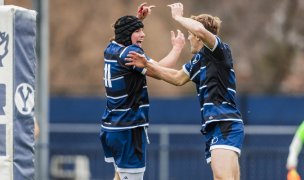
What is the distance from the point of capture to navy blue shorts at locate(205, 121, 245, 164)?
14.5 ft

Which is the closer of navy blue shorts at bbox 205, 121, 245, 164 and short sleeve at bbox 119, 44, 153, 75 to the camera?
navy blue shorts at bbox 205, 121, 245, 164

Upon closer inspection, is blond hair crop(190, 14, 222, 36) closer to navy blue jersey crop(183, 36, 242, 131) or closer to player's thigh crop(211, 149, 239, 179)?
navy blue jersey crop(183, 36, 242, 131)

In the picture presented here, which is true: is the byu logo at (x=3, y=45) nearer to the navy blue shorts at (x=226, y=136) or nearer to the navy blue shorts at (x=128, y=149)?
the navy blue shorts at (x=128, y=149)

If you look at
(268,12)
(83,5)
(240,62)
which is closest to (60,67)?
(83,5)

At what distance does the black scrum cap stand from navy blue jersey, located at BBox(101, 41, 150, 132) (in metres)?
0.12

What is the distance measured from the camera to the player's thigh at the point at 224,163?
4.32m

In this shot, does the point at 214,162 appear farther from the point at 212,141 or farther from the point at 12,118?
the point at 12,118

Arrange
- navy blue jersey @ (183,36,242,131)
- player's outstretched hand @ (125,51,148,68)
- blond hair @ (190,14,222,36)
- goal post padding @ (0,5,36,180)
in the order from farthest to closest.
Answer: blond hair @ (190,14,222,36) → player's outstretched hand @ (125,51,148,68) → navy blue jersey @ (183,36,242,131) → goal post padding @ (0,5,36,180)

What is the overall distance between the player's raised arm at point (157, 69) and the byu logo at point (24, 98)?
3.56 ft

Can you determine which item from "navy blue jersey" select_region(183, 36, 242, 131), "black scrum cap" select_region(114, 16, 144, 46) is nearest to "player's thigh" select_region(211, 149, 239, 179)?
"navy blue jersey" select_region(183, 36, 242, 131)

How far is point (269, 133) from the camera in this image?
973cm

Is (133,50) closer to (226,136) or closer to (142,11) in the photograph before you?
(142,11)

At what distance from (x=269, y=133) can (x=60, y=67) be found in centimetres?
1178

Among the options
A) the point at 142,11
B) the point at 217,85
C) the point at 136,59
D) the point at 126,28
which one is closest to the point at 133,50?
the point at 136,59
